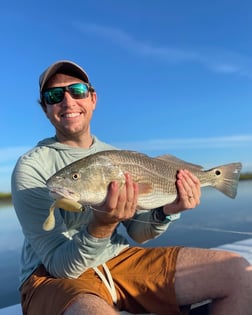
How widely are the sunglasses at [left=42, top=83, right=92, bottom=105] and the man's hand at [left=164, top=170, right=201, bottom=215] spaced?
3.12 feet

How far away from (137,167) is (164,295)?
97 centimetres

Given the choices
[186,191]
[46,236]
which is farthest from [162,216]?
[46,236]

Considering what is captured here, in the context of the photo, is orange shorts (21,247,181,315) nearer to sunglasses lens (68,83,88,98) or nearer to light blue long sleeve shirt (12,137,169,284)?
light blue long sleeve shirt (12,137,169,284)

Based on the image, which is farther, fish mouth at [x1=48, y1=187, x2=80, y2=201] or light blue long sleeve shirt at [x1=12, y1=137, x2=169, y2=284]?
light blue long sleeve shirt at [x1=12, y1=137, x2=169, y2=284]

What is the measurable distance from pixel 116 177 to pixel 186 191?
0.58 m

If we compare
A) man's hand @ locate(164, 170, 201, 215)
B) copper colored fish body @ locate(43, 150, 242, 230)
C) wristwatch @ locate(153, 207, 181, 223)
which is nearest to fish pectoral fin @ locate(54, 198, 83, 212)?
copper colored fish body @ locate(43, 150, 242, 230)

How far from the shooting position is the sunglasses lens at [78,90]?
9.93 feet

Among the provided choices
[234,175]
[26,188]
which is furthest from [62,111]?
[234,175]

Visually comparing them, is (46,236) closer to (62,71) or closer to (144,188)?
(144,188)

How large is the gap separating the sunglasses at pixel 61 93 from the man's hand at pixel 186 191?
3.12ft

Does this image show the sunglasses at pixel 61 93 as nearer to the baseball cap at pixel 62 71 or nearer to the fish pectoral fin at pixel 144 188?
the baseball cap at pixel 62 71

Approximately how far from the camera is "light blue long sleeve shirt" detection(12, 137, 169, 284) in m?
2.46

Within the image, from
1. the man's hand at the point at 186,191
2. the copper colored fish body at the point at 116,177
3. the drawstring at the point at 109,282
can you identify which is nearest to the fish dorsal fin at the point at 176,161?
the copper colored fish body at the point at 116,177

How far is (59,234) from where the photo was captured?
263 cm
